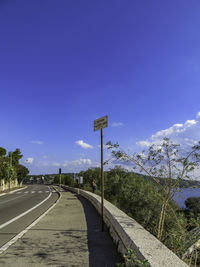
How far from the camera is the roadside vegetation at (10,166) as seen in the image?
37.5 m

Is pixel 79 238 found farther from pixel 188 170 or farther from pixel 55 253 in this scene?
pixel 188 170

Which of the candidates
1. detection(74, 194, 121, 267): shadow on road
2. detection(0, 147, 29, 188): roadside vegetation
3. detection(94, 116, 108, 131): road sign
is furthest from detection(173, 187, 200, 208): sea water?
detection(0, 147, 29, 188): roadside vegetation

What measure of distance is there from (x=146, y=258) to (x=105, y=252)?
190cm

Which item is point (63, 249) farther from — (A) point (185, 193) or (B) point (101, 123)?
(B) point (101, 123)

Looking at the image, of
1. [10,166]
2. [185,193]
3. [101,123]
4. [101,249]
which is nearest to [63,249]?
[101,249]

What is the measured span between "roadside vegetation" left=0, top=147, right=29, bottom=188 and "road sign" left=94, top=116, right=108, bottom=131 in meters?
34.4

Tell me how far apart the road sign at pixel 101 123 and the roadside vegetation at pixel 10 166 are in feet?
113

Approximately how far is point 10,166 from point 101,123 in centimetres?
3864

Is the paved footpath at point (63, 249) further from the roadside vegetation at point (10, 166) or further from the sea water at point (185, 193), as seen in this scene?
the roadside vegetation at point (10, 166)

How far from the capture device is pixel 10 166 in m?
40.1

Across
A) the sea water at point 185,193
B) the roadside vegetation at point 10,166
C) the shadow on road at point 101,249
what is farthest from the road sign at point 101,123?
the roadside vegetation at point 10,166

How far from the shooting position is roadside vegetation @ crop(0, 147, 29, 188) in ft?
123

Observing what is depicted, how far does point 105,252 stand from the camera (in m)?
4.18

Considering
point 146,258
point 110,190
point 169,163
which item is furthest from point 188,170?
point 110,190
